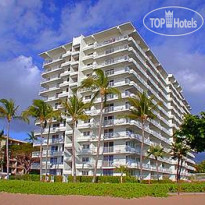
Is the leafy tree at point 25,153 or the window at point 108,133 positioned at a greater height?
the window at point 108,133

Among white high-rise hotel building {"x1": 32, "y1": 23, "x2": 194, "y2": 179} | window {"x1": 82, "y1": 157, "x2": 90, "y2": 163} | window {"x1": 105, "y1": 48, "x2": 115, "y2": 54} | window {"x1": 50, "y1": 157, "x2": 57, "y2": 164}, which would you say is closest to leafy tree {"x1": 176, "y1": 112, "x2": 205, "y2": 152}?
white high-rise hotel building {"x1": 32, "y1": 23, "x2": 194, "y2": 179}

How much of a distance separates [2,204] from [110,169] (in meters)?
33.3

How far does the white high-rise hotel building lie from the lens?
52219 millimetres

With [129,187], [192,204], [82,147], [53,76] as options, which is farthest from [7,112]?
[192,204]

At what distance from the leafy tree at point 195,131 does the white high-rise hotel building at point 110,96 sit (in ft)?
53.3

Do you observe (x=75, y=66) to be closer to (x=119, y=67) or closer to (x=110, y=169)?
(x=119, y=67)

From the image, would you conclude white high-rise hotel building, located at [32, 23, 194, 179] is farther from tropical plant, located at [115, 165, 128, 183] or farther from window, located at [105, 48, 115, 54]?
tropical plant, located at [115, 165, 128, 183]

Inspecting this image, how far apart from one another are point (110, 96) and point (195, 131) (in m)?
23.0

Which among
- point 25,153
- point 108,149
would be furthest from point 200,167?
point 108,149

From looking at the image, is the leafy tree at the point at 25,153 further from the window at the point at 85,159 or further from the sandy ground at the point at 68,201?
the sandy ground at the point at 68,201

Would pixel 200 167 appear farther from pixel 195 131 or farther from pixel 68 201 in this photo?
pixel 68 201

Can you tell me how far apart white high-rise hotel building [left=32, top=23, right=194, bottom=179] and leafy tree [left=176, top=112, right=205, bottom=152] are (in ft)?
53.3

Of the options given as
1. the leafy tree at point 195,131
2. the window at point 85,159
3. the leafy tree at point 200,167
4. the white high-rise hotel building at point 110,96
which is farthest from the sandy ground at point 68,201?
the leafy tree at point 200,167

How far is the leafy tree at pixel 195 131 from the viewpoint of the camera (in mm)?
33781
